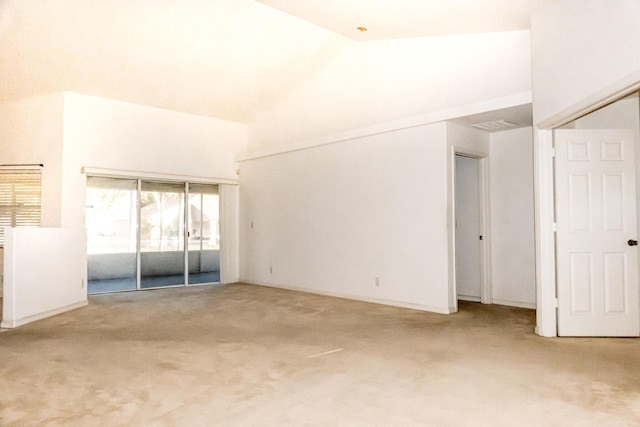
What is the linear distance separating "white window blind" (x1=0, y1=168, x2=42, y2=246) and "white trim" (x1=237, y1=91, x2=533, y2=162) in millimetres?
3888

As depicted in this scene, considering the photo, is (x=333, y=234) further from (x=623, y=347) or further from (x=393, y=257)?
(x=623, y=347)

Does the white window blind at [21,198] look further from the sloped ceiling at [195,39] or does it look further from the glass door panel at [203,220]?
the glass door panel at [203,220]

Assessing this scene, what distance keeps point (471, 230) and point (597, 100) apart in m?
3.62

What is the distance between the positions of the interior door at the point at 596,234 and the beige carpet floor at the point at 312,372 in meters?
0.31

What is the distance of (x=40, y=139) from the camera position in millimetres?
7402

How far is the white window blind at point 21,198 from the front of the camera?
7.43 m

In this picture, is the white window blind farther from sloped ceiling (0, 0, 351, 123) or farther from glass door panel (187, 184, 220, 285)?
glass door panel (187, 184, 220, 285)

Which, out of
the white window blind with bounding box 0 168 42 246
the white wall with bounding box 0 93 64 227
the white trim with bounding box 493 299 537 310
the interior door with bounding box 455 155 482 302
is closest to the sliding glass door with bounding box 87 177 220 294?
the white wall with bounding box 0 93 64 227

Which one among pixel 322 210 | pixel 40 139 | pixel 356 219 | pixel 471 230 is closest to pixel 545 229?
pixel 471 230

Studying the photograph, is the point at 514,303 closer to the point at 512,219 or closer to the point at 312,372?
the point at 512,219

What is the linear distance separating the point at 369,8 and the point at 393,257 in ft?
11.1

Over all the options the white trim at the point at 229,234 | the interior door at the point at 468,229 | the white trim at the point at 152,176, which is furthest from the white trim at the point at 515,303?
the white trim at the point at 152,176

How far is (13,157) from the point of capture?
296 inches

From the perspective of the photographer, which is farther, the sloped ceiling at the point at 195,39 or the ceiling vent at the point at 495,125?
the ceiling vent at the point at 495,125
